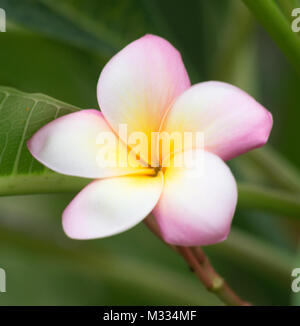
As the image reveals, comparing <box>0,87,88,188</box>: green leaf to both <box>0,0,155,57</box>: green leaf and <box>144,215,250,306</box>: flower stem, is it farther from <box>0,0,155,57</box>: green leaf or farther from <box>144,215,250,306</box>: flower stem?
<box>0,0,155,57</box>: green leaf

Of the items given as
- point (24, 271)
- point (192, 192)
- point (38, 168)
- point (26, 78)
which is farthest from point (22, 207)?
point (192, 192)

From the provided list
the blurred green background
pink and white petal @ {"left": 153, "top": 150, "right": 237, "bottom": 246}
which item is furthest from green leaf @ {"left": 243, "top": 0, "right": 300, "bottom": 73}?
pink and white petal @ {"left": 153, "top": 150, "right": 237, "bottom": 246}

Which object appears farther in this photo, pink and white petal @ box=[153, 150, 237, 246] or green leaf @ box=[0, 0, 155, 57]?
green leaf @ box=[0, 0, 155, 57]

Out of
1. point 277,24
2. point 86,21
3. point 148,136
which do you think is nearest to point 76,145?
point 148,136

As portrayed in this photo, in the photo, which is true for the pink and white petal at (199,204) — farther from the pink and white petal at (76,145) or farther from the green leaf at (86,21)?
the green leaf at (86,21)

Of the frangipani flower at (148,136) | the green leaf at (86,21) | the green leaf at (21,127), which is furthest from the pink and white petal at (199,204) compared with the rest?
the green leaf at (86,21)

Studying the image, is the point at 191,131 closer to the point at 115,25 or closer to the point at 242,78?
the point at 115,25

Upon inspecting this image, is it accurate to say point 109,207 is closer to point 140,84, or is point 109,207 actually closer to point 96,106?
point 140,84
